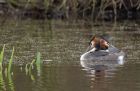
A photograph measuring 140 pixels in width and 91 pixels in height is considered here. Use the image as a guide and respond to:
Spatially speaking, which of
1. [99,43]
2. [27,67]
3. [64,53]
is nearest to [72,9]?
[99,43]

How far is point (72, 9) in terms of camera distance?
2552 cm

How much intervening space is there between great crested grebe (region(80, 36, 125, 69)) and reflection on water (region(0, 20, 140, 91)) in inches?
7.7

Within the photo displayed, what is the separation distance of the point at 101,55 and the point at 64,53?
833 millimetres

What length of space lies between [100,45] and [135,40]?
2304 mm

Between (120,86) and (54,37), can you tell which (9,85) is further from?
(54,37)

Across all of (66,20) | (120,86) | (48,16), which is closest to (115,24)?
(66,20)

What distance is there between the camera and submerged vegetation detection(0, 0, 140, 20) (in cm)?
2525

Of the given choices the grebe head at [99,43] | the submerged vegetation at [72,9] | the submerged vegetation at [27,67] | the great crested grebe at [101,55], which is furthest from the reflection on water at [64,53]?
the submerged vegetation at [72,9]

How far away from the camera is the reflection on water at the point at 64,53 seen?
11.3 metres

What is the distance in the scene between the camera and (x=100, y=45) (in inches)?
614

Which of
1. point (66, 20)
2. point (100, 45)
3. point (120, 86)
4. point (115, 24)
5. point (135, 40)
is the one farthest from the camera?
point (66, 20)

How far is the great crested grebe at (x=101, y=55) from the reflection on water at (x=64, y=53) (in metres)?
0.20

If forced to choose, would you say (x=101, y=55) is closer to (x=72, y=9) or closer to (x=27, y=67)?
(x=27, y=67)

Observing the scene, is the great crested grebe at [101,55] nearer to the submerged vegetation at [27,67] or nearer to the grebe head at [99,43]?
the grebe head at [99,43]
